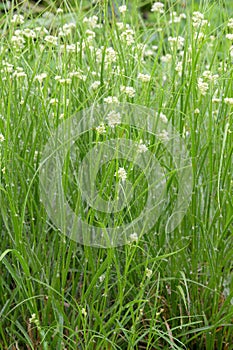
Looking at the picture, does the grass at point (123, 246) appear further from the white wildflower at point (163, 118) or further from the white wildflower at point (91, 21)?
the white wildflower at point (91, 21)

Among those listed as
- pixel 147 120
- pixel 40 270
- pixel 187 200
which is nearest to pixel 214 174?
pixel 187 200

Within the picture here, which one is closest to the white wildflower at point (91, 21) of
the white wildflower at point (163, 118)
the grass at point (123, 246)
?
the grass at point (123, 246)

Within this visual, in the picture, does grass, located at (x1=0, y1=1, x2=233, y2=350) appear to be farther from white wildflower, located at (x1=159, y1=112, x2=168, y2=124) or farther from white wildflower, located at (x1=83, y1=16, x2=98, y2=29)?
white wildflower, located at (x1=83, y1=16, x2=98, y2=29)

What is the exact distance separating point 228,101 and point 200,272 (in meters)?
0.51

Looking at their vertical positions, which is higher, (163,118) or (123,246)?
(163,118)

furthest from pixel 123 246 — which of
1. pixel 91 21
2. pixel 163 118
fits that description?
pixel 91 21

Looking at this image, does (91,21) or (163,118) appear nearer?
(163,118)

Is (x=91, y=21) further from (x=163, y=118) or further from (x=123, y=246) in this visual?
(x=123, y=246)

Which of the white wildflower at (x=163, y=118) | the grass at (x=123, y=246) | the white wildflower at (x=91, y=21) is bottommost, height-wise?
the grass at (x=123, y=246)

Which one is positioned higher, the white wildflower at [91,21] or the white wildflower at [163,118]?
the white wildflower at [91,21]

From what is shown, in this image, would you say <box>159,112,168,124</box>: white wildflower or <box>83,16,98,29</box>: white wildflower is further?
<box>83,16,98,29</box>: white wildflower

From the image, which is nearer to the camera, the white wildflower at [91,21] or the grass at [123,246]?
the grass at [123,246]

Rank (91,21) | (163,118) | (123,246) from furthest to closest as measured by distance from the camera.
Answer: (91,21) → (123,246) → (163,118)

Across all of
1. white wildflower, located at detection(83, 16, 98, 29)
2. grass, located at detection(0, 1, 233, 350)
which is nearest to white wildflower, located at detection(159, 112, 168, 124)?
grass, located at detection(0, 1, 233, 350)
